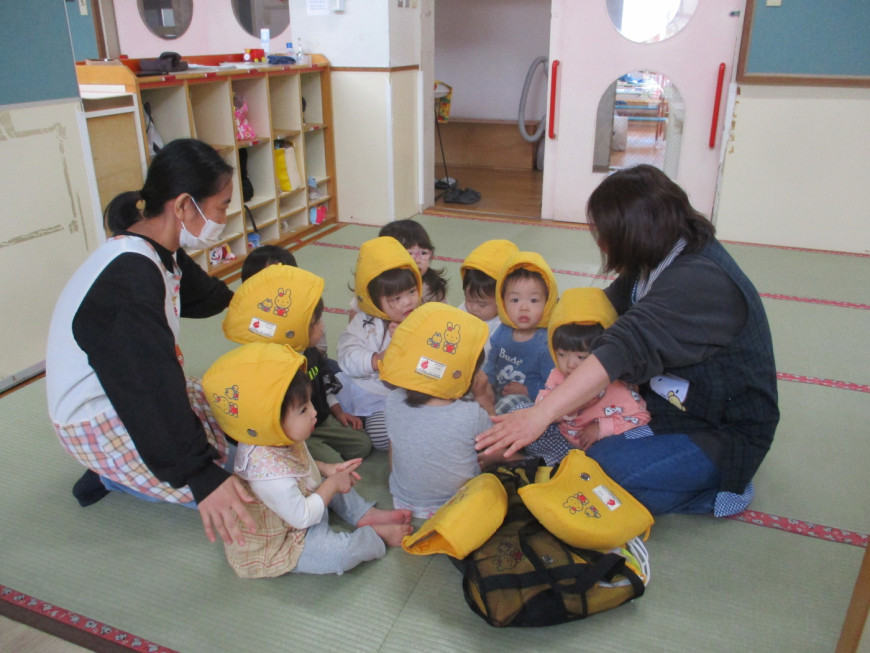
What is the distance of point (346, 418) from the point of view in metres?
2.14

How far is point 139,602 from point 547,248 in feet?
9.98

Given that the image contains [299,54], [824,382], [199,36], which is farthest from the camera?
[199,36]

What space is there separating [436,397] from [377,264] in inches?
24.3

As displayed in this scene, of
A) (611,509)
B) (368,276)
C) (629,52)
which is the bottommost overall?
(611,509)

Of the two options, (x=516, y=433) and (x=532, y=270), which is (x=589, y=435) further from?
(x=532, y=270)

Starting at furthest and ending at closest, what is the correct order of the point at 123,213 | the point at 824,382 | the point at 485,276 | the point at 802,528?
the point at 824,382
the point at 485,276
the point at 802,528
the point at 123,213

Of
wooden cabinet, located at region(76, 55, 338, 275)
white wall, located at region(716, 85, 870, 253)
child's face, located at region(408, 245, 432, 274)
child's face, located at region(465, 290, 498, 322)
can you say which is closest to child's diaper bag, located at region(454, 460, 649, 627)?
child's face, located at region(465, 290, 498, 322)

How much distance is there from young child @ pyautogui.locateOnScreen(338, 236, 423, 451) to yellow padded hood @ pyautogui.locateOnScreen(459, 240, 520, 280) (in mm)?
212

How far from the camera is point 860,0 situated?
11.5 ft

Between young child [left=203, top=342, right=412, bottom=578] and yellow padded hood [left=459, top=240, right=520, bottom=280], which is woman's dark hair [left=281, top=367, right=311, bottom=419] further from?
yellow padded hood [left=459, top=240, right=520, bottom=280]

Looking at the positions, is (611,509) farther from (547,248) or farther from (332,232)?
(332,232)

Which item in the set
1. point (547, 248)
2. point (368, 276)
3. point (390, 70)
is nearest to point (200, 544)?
point (368, 276)

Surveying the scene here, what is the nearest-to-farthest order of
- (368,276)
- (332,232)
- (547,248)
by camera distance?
(368,276) < (547,248) < (332,232)

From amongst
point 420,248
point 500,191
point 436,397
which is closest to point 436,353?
point 436,397
